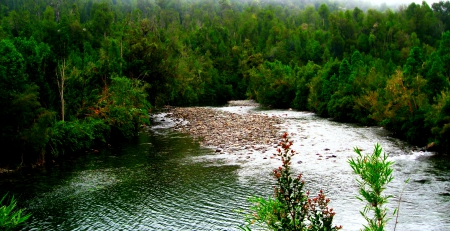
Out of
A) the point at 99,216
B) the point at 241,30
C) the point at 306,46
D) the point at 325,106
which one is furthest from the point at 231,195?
the point at 241,30

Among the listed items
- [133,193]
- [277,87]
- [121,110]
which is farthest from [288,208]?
[277,87]

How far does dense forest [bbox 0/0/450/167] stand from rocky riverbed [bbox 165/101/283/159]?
6745mm

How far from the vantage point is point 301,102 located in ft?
244

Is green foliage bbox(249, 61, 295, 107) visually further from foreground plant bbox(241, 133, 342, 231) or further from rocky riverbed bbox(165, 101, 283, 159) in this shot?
foreground plant bbox(241, 133, 342, 231)

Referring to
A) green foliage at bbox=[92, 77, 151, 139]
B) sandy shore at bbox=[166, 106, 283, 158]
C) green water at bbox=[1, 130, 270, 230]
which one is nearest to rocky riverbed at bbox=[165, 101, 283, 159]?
sandy shore at bbox=[166, 106, 283, 158]

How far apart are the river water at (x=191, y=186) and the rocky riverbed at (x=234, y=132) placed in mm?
2019

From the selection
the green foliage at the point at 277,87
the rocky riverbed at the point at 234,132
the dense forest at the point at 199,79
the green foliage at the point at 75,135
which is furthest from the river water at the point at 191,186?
the green foliage at the point at 277,87

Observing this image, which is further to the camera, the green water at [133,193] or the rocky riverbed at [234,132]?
the rocky riverbed at [234,132]

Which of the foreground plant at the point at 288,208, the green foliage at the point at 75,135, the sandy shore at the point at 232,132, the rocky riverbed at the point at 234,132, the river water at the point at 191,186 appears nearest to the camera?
the foreground plant at the point at 288,208

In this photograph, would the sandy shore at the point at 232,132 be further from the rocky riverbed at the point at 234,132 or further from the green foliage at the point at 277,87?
the green foliage at the point at 277,87

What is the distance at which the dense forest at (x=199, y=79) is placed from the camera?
3052cm

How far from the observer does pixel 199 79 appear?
352 ft

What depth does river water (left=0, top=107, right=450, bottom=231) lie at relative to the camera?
18.4 m

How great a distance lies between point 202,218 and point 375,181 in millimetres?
12261
